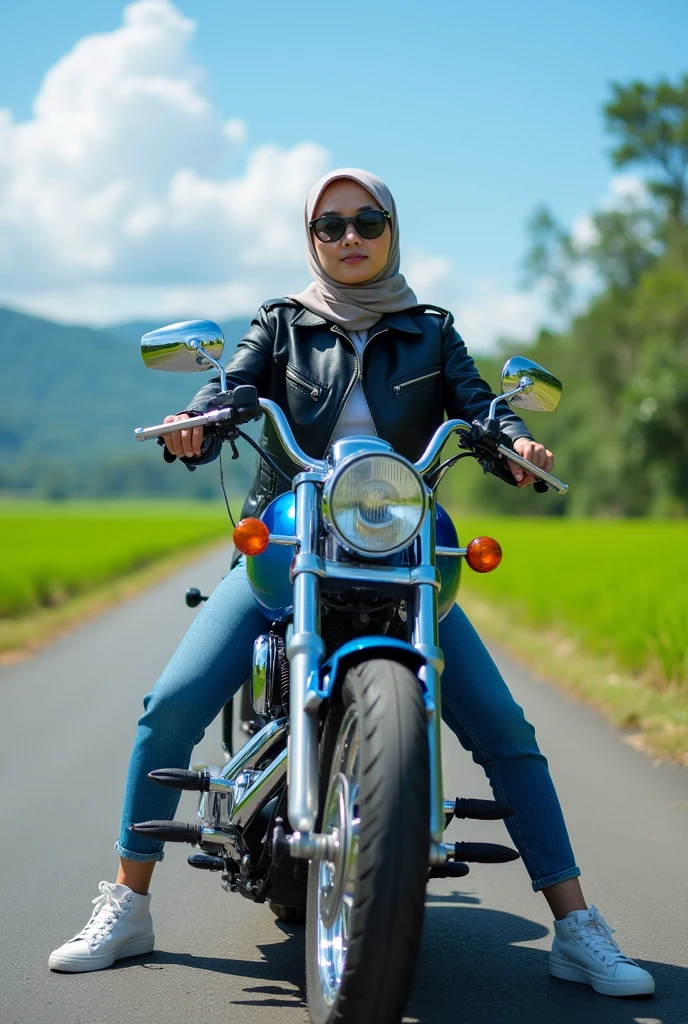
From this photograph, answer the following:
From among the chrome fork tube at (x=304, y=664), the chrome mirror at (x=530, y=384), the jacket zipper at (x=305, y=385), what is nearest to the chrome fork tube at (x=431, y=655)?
the chrome fork tube at (x=304, y=664)

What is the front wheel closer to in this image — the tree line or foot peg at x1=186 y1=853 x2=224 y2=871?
foot peg at x1=186 y1=853 x2=224 y2=871

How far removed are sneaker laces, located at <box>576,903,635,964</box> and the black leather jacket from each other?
136 cm

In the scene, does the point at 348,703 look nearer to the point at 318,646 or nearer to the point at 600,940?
the point at 318,646

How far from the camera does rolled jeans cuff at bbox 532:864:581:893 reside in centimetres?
341

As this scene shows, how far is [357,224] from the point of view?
3.47 m

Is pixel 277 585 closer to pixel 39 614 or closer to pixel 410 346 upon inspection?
pixel 410 346

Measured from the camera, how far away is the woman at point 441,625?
3.35m

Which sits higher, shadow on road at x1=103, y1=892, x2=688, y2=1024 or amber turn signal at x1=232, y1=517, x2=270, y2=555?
amber turn signal at x1=232, y1=517, x2=270, y2=555

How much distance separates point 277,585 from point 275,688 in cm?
28

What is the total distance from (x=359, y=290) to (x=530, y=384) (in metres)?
0.61

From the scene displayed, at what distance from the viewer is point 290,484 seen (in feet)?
11.1

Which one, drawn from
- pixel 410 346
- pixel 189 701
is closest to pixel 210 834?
pixel 189 701

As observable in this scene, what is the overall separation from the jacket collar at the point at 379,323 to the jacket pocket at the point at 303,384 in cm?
15

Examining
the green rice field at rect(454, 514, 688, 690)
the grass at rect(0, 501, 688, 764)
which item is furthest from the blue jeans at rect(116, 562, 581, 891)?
the green rice field at rect(454, 514, 688, 690)
